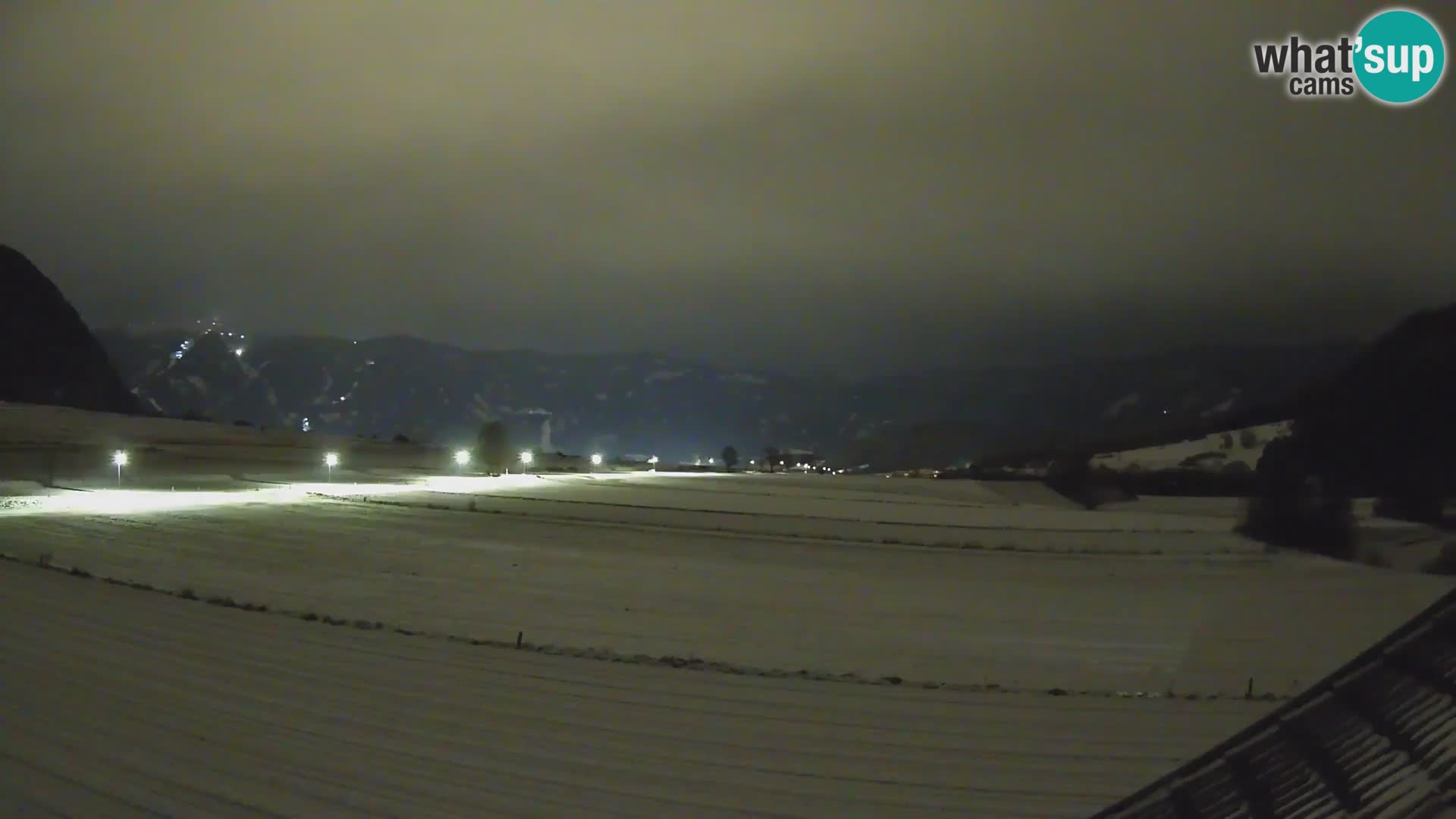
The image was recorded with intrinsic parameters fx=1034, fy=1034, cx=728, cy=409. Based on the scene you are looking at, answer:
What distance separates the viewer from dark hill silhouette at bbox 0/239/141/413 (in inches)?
4003

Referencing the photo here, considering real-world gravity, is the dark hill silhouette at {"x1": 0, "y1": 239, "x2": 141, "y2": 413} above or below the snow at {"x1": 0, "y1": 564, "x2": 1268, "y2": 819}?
above

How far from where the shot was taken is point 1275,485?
31.1m

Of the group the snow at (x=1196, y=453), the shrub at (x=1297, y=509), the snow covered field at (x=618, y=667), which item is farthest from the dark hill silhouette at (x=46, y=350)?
the shrub at (x=1297, y=509)

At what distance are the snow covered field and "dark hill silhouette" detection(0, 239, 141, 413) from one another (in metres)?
91.2

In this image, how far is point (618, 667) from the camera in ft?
34.4

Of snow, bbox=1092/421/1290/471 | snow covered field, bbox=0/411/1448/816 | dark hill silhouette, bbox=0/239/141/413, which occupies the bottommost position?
snow covered field, bbox=0/411/1448/816

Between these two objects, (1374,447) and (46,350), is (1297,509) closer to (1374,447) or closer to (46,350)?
(1374,447)

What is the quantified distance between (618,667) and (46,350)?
394 feet

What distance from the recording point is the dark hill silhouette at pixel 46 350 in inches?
4003

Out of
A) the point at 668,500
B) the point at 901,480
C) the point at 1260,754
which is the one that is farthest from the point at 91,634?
the point at 901,480

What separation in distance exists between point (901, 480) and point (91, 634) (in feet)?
220

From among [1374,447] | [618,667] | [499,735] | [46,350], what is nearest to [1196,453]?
[1374,447]

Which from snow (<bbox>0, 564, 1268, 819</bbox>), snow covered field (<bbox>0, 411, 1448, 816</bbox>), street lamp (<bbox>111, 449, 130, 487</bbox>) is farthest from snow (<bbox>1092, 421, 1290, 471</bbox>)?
snow (<bbox>0, 564, 1268, 819</bbox>)

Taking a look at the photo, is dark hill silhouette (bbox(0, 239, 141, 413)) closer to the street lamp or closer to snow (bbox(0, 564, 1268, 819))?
the street lamp
